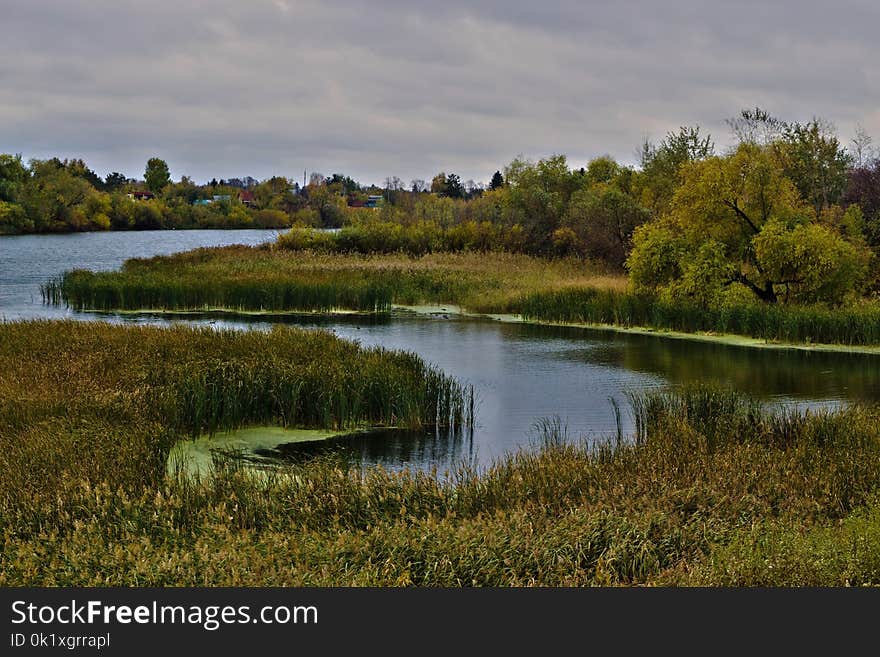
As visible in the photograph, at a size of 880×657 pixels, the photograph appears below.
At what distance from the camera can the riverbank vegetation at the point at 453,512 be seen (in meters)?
7.36

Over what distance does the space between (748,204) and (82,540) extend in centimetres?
2624

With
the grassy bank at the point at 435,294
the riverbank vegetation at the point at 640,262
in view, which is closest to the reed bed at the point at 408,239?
the riverbank vegetation at the point at 640,262

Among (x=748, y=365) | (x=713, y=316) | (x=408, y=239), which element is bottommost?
(x=748, y=365)

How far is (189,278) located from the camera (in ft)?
125

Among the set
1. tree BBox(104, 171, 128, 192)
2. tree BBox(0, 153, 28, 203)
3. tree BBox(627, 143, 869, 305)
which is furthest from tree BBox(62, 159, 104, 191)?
tree BBox(627, 143, 869, 305)

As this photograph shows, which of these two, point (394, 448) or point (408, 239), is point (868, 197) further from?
point (394, 448)

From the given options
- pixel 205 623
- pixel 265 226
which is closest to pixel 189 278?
pixel 205 623

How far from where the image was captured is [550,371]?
22.8 meters

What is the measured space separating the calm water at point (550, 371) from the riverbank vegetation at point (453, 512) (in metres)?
2.90

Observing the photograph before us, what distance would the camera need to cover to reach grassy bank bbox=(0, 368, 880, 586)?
24.0 feet

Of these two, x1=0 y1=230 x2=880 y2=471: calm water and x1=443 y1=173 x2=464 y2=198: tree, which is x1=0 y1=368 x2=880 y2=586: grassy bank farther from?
x1=443 y1=173 x2=464 y2=198: tree

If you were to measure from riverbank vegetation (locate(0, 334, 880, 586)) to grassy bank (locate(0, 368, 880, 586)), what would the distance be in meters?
0.02

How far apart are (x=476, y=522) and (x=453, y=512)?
524 millimetres

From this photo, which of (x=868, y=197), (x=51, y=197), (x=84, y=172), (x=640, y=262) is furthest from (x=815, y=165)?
(x=84, y=172)
